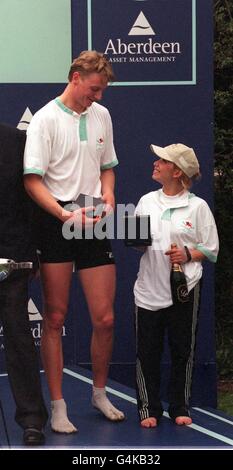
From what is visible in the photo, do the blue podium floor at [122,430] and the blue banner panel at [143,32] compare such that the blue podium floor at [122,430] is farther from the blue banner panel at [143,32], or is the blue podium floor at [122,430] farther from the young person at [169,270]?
the blue banner panel at [143,32]

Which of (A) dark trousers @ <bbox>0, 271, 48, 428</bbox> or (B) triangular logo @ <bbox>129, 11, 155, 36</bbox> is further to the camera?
(B) triangular logo @ <bbox>129, 11, 155, 36</bbox>

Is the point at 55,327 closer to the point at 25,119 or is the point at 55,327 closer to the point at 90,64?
the point at 90,64

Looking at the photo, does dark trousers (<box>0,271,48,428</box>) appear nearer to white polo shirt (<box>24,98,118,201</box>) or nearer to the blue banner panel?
white polo shirt (<box>24,98,118,201</box>)

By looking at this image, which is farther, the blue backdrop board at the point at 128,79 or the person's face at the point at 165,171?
the blue backdrop board at the point at 128,79

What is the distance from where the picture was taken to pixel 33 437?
4.16 m

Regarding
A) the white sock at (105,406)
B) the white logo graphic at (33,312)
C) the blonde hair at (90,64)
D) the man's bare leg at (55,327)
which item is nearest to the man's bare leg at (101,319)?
the white sock at (105,406)

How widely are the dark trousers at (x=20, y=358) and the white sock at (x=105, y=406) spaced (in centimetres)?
54

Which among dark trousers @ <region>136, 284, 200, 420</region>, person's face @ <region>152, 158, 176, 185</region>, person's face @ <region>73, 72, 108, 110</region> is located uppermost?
person's face @ <region>73, 72, 108, 110</region>

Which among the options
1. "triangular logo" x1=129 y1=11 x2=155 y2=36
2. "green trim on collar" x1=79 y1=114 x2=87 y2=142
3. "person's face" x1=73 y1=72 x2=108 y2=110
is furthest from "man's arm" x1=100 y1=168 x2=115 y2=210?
"triangular logo" x1=129 y1=11 x2=155 y2=36

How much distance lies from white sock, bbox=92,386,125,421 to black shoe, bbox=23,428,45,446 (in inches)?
23.6

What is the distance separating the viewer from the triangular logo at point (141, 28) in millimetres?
5816

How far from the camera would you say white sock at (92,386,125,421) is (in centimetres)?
471

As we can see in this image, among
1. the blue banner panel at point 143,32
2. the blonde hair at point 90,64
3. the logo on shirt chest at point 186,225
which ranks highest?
the blue banner panel at point 143,32
